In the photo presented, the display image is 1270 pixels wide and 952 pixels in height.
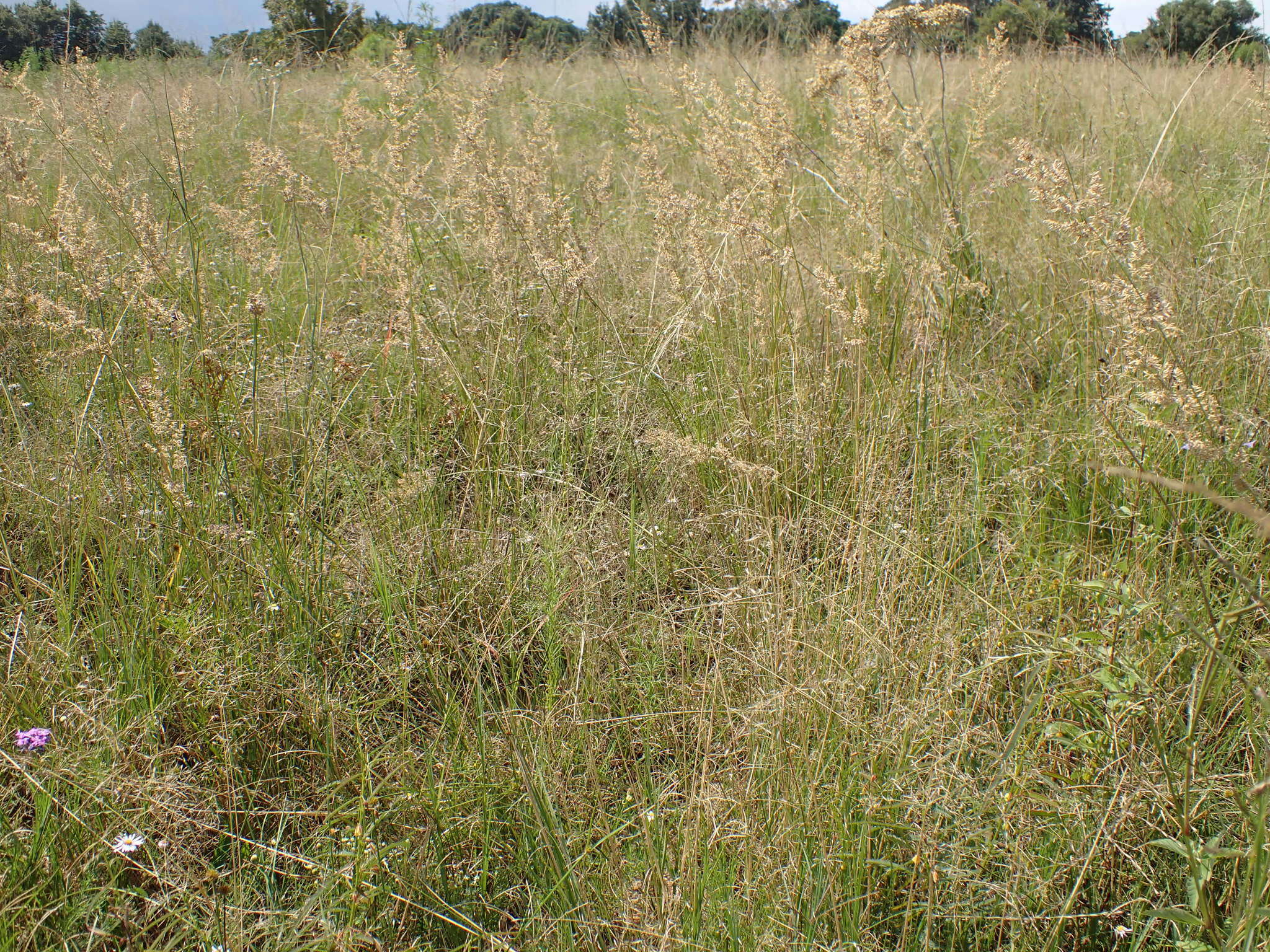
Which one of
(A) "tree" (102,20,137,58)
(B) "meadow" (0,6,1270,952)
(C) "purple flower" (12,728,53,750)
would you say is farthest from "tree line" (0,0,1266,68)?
(C) "purple flower" (12,728,53,750)

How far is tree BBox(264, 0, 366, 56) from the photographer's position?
4906mm

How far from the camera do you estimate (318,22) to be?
25.6 ft

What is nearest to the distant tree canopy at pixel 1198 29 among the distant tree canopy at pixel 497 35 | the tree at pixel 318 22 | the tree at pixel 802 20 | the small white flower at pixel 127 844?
the tree at pixel 802 20

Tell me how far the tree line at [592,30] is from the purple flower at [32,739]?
2.40 metres

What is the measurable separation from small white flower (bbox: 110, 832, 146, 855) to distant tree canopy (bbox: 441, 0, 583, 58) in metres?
7.07

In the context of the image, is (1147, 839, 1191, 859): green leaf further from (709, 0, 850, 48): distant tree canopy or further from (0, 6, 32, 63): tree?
(709, 0, 850, 48): distant tree canopy

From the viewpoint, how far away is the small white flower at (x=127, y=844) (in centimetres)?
123

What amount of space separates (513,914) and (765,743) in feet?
1.57

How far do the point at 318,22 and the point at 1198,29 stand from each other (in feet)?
32.3

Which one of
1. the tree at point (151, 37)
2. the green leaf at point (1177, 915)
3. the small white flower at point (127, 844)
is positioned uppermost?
the tree at point (151, 37)

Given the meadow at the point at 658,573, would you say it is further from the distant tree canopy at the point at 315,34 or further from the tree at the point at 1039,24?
the tree at the point at 1039,24

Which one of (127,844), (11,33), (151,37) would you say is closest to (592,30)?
(151,37)

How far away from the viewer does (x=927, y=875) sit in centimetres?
119

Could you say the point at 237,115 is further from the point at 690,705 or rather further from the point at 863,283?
the point at 690,705
